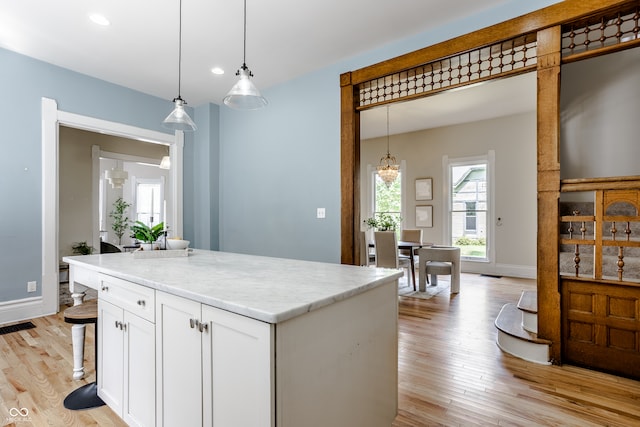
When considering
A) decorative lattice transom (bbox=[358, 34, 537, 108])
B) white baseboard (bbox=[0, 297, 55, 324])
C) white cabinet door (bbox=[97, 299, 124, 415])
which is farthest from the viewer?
white baseboard (bbox=[0, 297, 55, 324])

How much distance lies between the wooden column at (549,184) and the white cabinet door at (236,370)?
236 cm

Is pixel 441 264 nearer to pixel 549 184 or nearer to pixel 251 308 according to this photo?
pixel 549 184

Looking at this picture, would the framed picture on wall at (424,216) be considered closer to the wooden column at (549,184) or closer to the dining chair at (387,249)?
the dining chair at (387,249)

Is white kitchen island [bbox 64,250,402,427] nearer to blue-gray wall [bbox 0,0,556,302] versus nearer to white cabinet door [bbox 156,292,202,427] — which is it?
white cabinet door [bbox 156,292,202,427]

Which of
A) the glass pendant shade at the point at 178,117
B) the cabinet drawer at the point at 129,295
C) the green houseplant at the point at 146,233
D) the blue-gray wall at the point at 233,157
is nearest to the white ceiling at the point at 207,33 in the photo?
the blue-gray wall at the point at 233,157

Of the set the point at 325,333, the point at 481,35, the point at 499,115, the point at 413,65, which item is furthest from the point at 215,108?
the point at 499,115

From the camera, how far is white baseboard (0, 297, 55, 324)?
11.1 ft

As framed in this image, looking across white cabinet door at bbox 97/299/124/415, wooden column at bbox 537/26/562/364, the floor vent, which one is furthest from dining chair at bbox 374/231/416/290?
the floor vent

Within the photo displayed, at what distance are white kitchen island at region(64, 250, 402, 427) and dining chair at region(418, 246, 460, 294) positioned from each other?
3248mm

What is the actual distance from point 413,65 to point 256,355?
9.82 ft

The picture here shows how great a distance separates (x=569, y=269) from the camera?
2.63 m

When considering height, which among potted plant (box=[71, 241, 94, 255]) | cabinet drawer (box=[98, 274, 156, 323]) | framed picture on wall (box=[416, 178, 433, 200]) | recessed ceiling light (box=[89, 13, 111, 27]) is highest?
recessed ceiling light (box=[89, 13, 111, 27])

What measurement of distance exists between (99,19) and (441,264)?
4.91 meters

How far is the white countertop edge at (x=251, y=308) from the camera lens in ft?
3.23
